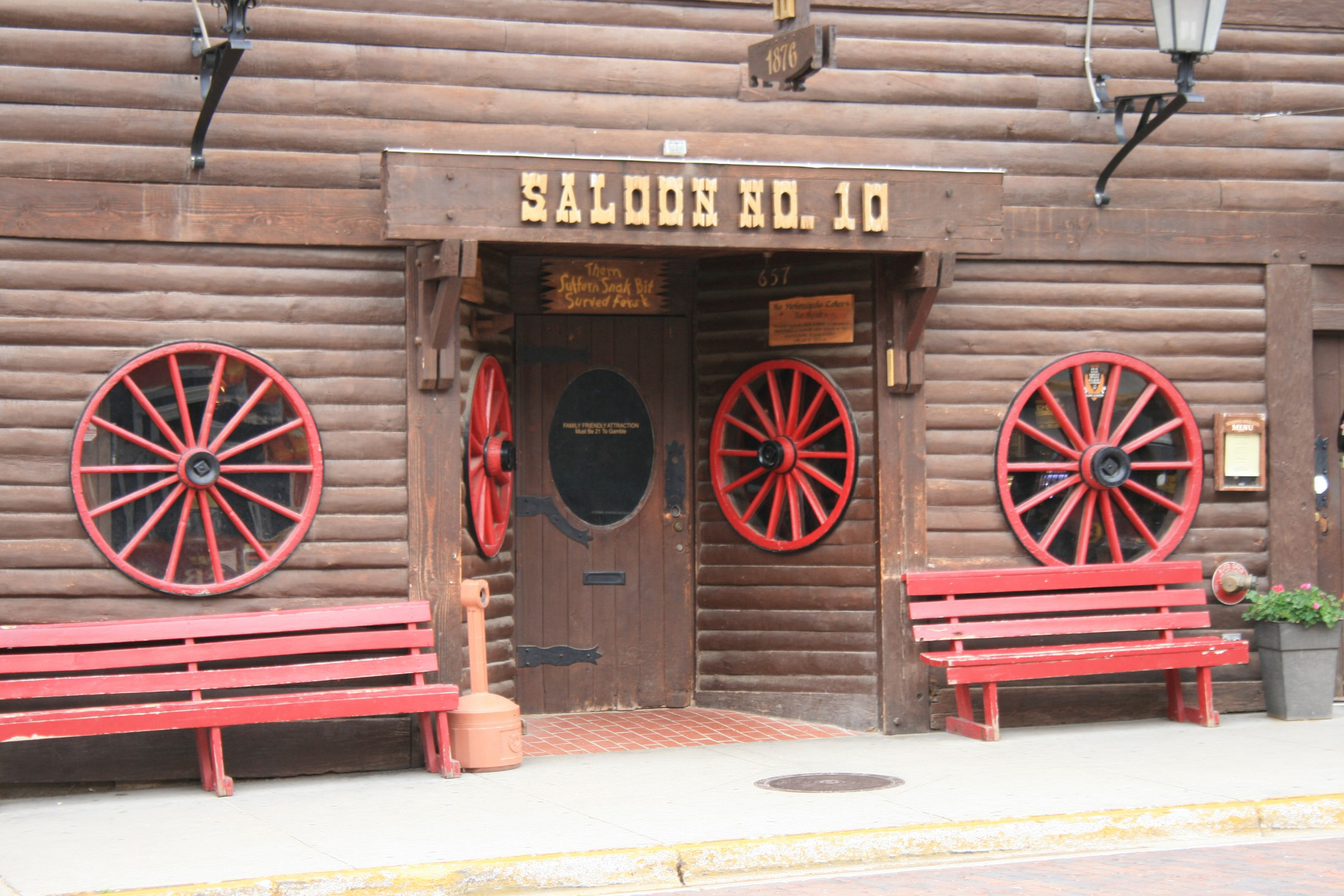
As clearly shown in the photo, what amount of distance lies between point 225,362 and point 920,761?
429 cm

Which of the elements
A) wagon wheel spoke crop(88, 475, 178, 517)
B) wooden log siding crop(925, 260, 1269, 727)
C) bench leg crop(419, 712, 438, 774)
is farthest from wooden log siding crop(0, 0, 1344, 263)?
bench leg crop(419, 712, 438, 774)

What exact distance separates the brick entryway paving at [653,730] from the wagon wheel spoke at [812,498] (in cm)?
128

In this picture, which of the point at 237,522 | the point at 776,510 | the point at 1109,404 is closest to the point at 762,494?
the point at 776,510

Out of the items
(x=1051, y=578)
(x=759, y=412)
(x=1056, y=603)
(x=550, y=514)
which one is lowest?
(x=1056, y=603)

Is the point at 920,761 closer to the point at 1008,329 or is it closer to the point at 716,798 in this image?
the point at 716,798

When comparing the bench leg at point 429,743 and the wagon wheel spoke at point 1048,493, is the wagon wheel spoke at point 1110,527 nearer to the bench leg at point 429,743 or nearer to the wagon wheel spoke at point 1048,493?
the wagon wheel spoke at point 1048,493

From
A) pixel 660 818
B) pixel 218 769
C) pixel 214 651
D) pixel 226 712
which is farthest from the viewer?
pixel 214 651

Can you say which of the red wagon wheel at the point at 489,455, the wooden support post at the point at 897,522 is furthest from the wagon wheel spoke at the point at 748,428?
the red wagon wheel at the point at 489,455

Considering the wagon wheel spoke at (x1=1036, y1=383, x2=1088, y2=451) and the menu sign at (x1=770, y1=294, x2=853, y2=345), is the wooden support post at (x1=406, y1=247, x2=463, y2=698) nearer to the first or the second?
the menu sign at (x1=770, y1=294, x2=853, y2=345)

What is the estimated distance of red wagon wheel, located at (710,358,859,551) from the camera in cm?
882

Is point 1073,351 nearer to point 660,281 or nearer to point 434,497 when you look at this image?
point 660,281

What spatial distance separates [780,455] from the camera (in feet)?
29.3

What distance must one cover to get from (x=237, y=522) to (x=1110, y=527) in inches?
203

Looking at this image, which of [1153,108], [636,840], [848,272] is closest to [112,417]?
[636,840]
